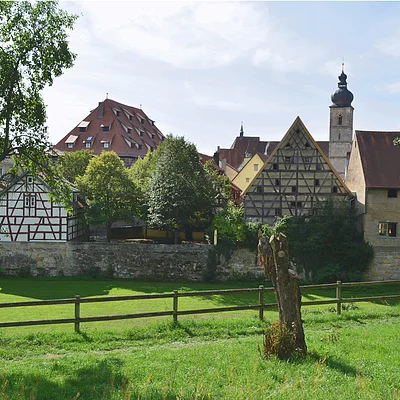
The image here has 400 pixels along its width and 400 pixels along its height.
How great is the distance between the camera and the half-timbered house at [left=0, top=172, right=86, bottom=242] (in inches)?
1160

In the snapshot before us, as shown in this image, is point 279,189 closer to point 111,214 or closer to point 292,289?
point 111,214

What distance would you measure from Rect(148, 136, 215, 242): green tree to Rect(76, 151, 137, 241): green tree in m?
1.61

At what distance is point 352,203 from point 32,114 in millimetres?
22889

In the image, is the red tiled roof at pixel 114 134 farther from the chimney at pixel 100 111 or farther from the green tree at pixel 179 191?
the green tree at pixel 179 191

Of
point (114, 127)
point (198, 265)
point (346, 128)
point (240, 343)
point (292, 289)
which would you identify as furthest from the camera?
point (114, 127)

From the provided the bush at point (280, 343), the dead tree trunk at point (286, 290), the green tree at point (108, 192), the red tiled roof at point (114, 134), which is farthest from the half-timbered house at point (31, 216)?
the red tiled roof at point (114, 134)

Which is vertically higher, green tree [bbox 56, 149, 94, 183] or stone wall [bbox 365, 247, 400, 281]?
green tree [bbox 56, 149, 94, 183]

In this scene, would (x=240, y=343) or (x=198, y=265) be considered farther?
(x=198, y=265)

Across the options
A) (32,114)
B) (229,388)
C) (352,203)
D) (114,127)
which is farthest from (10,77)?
(114,127)

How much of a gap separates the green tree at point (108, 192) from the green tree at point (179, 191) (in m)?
1.61

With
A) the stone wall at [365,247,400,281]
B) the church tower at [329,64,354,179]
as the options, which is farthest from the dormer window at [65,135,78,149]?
the stone wall at [365,247,400,281]

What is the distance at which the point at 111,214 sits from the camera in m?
31.5

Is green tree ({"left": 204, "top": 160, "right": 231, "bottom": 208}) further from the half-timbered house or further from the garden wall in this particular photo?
the half-timbered house

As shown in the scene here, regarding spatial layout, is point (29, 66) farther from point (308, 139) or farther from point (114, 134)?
point (114, 134)
